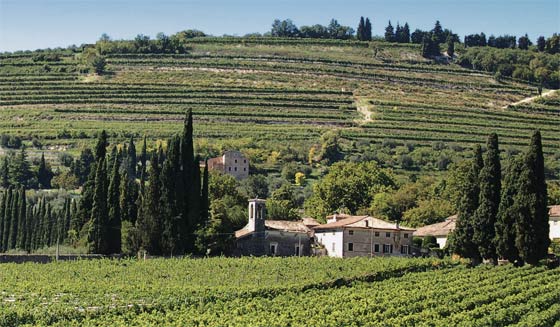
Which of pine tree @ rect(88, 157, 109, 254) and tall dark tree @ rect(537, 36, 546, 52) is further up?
tall dark tree @ rect(537, 36, 546, 52)

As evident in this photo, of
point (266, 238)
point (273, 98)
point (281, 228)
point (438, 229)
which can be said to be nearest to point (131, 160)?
point (281, 228)

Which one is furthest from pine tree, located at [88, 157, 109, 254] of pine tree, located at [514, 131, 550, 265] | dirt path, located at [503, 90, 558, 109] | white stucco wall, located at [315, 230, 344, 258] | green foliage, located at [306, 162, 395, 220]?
dirt path, located at [503, 90, 558, 109]

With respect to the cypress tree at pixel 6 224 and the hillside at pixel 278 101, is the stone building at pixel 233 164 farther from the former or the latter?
the cypress tree at pixel 6 224

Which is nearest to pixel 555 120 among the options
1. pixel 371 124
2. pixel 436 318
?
pixel 371 124

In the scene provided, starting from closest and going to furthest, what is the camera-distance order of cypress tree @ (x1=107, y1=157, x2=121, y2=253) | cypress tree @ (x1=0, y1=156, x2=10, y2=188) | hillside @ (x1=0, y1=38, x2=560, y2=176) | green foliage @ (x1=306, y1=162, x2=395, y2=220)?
cypress tree @ (x1=107, y1=157, x2=121, y2=253) < green foliage @ (x1=306, y1=162, x2=395, y2=220) < cypress tree @ (x1=0, y1=156, x2=10, y2=188) < hillside @ (x1=0, y1=38, x2=560, y2=176)

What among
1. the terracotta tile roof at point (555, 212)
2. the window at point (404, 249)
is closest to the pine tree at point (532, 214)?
the terracotta tile roof at point (555, 212)

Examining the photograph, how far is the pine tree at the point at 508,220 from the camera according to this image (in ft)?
173

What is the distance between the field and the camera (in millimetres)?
37688

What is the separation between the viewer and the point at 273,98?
494 ft

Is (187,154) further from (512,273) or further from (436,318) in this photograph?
(436,318)

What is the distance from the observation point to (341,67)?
175m

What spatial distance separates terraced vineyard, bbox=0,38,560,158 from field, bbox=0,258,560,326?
74.7 m

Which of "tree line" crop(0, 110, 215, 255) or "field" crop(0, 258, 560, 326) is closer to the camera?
"field" crop(0, 258, 560, 326)

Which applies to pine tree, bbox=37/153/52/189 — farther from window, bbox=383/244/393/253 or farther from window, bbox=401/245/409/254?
window, bbox=401/245/409/254
